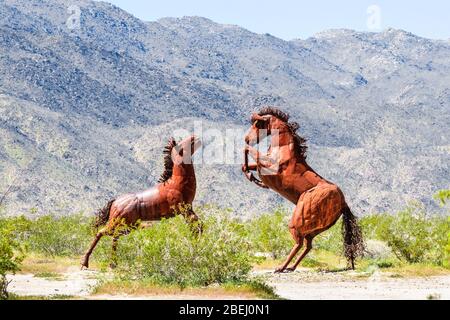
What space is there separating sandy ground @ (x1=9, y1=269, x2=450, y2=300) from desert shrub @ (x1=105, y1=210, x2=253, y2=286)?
3.14 ft

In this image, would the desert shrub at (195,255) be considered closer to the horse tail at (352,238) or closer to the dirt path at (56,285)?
the dirt path at (56,285)

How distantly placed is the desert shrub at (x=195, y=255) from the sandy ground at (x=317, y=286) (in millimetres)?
956

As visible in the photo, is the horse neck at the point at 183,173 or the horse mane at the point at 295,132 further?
the horse neck at the point at 183,173

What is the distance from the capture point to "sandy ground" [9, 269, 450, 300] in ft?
46.8

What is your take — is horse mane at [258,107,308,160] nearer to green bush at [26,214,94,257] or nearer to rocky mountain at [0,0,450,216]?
green bush at [26,214,94,257]

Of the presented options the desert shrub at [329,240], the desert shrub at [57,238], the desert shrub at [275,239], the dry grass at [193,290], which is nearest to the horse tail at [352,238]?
the desert shrub at [275,239]

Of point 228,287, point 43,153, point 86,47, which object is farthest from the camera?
point 86,47

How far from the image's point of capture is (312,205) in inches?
749

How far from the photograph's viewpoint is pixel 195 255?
15.0 m

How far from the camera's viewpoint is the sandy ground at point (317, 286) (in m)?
14.3
